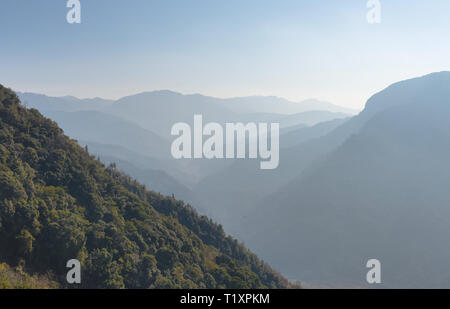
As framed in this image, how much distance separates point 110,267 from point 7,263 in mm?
7190

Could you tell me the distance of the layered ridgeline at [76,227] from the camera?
2246cm

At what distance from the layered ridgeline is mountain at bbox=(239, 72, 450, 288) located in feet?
227

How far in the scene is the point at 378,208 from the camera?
393 feet

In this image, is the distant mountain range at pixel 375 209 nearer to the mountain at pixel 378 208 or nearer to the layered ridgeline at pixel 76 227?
the mountain at pixel 378 208

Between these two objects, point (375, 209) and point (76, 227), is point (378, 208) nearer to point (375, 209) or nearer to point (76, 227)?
point (375, 209)

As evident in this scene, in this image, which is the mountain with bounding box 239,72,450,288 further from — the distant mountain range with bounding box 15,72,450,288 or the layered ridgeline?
the layered ridgeline

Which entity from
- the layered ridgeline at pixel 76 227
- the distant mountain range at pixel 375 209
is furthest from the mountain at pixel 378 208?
the layered ridgeline at pixel 76 227

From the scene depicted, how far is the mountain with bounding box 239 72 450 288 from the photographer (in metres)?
98.0

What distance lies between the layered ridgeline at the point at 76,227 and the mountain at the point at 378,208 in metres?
69.2

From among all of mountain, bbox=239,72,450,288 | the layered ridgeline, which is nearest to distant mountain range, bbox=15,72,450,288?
mountain, bbox=239,72,450,288

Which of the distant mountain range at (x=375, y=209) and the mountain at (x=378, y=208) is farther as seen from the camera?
the distant mountain range at (x=375, y=209)
